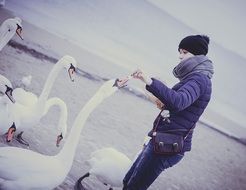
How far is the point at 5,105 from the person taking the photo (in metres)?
4.89

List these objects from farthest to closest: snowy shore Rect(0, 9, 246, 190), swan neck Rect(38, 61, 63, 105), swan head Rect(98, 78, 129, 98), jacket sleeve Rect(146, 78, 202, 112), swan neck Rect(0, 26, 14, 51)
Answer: snowy shore Rect(0, 9, 246, 190)
swan neck Rect(0, 26, 14, 51)
swan neck Rect(38, 61, 63, 105)
swan head Rect(98, 78, 129, 98)
jacket sleeve Rect(146, 78, 202, 112)

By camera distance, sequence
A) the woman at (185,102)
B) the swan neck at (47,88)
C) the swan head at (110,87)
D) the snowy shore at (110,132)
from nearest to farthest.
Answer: the woman at (185,102) → the swan head at (110,87) → the swan neck at (47,88) → the snowy shore at (110,132)

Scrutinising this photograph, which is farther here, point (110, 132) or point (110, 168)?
point (110, 132)

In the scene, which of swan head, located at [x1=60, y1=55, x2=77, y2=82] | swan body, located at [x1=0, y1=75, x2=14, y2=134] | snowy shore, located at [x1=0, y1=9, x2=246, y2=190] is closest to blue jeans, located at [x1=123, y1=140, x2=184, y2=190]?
snowy shore, located at [x1=0, y1=9, x2=246, y2=190]

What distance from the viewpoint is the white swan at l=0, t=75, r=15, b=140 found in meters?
4.67

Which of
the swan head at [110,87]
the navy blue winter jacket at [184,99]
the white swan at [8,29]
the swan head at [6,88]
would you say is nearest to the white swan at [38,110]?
the swan head at [6,88]

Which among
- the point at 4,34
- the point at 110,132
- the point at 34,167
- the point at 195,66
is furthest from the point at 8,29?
the point at 110,132

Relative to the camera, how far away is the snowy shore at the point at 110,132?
22.7 ft

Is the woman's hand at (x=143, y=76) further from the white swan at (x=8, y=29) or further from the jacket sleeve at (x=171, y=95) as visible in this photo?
the white swan at (x=8, y=29)

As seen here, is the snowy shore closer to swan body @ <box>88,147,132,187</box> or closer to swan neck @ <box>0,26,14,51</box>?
swan body @ <box>88,147,132,187</box>

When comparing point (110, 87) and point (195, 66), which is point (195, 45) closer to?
point (195, 66)

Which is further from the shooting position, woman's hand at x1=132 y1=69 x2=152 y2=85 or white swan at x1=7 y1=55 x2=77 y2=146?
white swan at x1=7 y1=55 x2=77 y2=146

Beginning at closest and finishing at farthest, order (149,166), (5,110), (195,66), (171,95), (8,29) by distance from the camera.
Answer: (171,95) → (195,66) → (149,166) → (5,110) → (8,29)

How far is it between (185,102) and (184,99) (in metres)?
0.04
